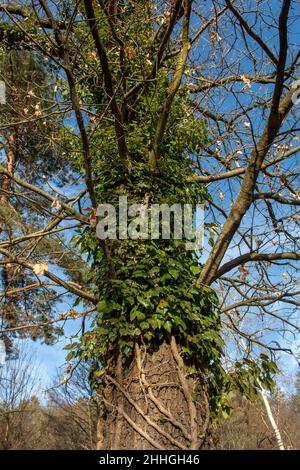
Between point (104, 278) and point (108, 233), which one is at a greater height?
point (108, 233)

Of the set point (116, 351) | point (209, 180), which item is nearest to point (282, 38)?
point (209, 180)

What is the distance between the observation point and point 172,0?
363cm

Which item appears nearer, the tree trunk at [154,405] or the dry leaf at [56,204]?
the tree trunk at [154,405]

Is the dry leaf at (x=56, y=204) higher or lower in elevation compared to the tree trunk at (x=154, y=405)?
higher

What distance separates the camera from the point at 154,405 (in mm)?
2760

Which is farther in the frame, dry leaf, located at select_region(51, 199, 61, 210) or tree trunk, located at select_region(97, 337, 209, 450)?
dry leaf, located at select_region(51, 199, 61, 210)

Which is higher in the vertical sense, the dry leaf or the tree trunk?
the dry leaf

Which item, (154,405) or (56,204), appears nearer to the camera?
(154,405)

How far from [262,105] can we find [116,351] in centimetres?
274

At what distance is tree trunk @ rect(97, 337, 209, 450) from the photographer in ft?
8.79

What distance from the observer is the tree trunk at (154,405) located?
2.68 meters

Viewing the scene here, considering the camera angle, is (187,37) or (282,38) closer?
(282,38)

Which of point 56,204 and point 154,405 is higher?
point 56,204

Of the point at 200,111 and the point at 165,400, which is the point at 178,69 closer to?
the point at 200,111
